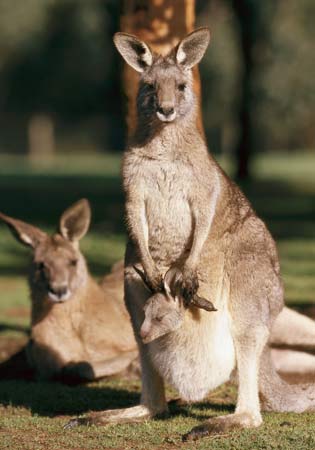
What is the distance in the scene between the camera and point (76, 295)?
22.8 ft

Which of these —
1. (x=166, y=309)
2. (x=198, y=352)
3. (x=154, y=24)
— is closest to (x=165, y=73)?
(x=166, y=309)

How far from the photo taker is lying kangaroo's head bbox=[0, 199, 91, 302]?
6.66 metres

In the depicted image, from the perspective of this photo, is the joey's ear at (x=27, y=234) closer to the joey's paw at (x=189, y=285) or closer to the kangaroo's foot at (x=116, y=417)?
the kangaroo's foot at (x=116, y=417)

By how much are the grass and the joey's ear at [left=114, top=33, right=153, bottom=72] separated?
69.5 inches

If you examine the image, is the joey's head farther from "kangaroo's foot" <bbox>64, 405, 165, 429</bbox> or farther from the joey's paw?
"kangaroo's foot" <bbox>64, 405, 165, 429</bbox>

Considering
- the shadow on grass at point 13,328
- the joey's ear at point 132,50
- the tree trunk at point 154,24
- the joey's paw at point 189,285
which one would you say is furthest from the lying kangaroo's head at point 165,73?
the shadow on grass at point 13,328

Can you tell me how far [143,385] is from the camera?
5340 mm

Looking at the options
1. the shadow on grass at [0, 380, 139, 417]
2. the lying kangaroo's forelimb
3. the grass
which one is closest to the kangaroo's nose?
the lying kangaroo's forelimb

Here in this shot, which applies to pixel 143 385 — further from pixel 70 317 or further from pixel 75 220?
pixel 75 220

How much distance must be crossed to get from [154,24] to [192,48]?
8.99ft

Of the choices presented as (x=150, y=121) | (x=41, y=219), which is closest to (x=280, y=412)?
(x=150, y=121)

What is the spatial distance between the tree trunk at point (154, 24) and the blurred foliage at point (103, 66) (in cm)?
2458

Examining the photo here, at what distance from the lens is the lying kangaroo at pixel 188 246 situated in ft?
16.3

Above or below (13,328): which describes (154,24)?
above
